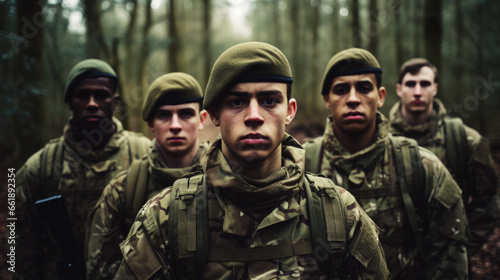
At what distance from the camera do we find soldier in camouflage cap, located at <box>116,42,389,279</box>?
1.84 m

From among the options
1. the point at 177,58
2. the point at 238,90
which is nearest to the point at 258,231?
the point at 238,90

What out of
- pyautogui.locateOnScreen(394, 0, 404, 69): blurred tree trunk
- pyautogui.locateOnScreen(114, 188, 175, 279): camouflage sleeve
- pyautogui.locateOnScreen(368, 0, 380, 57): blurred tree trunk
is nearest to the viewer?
pyautogui.locateOnScreen(114, 188, 175, 279): camouflage sleeve

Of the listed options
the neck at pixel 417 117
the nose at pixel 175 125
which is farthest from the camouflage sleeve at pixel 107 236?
the neck at pixel 417 117

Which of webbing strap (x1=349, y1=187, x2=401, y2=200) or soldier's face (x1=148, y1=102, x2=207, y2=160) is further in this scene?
soldier's face (x1=148, y1=102, x2=207, y2=160)

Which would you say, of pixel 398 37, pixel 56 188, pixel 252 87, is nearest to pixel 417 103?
pixel 252 87

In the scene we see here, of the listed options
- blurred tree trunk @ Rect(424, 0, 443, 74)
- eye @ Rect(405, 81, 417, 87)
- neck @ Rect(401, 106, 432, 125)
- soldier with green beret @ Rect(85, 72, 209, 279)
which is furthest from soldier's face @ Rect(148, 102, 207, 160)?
blurred tree trunk @ Rect(424, 0, 443, 74)

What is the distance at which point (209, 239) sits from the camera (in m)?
1.88

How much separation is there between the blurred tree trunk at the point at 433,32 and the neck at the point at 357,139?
458 cm

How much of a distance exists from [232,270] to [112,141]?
270cm

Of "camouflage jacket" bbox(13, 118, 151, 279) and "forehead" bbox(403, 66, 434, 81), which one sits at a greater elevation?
"forehead" bbox(403, 66, 434, 81)

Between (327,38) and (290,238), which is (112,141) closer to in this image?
(290,238)

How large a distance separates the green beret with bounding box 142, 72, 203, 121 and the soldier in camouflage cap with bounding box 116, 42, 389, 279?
57.4 inches

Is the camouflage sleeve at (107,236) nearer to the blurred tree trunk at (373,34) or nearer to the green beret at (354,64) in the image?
the green beret at (354,64)

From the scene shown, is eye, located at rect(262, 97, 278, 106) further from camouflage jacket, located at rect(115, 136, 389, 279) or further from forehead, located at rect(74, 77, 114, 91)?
forehead, located at rect(74, 77, 114, 91)
